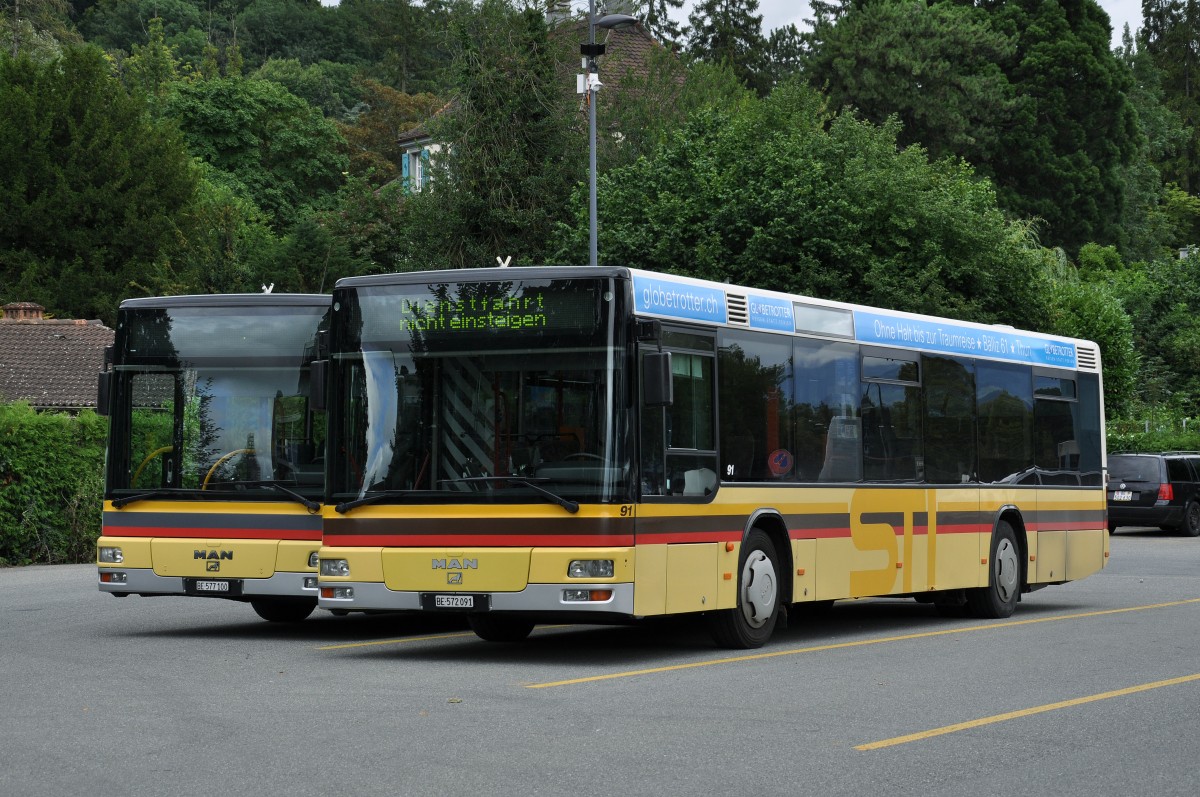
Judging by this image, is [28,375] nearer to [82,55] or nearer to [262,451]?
[82,55]

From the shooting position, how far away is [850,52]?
71750mm

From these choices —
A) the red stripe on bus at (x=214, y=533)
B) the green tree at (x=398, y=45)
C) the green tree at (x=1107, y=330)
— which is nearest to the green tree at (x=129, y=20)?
the green tree at (x=398, y=45)

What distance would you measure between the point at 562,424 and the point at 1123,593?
11023 mm

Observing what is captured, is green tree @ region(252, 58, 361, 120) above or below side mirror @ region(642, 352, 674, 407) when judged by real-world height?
above

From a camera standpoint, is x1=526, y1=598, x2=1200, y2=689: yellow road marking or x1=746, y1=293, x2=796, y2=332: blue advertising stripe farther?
x1=746, y1=293, x2=796, y2=332: blue advertising stripe

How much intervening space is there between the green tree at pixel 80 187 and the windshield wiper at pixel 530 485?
40.4m

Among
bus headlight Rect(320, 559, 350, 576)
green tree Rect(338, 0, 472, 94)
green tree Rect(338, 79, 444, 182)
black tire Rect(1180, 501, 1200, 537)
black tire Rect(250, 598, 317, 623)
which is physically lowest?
black tire Rect(250, 598, 317, 623)

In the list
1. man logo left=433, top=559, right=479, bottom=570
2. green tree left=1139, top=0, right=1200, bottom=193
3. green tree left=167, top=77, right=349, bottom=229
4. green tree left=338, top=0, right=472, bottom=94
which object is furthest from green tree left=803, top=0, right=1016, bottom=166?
man logo left=433, top=559, right=479, bottom=570

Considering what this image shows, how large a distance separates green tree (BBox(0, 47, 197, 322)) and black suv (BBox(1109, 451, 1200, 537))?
2806 cm

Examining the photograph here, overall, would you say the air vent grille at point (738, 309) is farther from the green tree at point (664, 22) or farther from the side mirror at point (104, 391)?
the green tree at point (664, 22)

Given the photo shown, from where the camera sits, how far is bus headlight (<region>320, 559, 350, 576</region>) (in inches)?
519

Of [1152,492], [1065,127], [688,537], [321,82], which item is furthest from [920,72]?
[688,537]

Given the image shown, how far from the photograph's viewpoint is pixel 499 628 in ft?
47.8

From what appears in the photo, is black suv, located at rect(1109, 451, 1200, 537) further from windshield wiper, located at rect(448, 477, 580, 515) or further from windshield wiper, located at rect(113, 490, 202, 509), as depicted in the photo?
windshield wiper, located at rect(448, 477, 580, 515)
